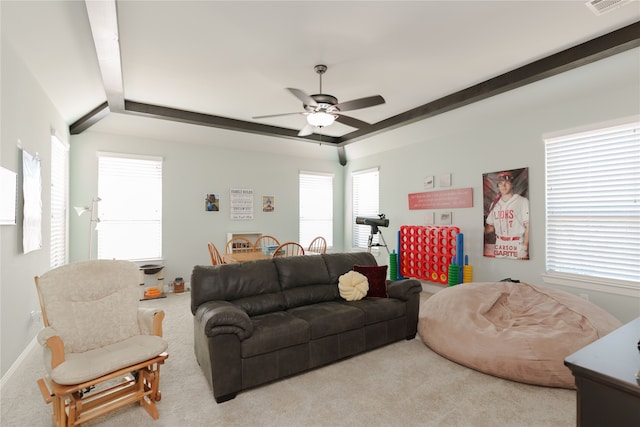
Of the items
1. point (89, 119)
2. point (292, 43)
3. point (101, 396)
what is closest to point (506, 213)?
point (292, 43)

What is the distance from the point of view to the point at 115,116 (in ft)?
15.7

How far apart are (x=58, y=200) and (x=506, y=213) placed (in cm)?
621

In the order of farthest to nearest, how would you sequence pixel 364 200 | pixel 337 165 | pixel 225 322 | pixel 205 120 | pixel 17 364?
pixel 337 165, pixel 364 200, pixel 205 120, pixel 17 364, pixel 225 322

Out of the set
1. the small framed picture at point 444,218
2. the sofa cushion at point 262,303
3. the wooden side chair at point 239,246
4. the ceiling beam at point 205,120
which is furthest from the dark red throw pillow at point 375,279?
the ceiling beam at point 205,120

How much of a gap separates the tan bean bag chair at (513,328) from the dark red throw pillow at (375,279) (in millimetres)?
515

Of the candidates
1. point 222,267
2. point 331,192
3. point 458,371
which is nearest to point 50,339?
point 222,267

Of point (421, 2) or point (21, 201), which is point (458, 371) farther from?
point (21, 201)

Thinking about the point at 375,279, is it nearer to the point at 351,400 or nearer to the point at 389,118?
the point at 351,400

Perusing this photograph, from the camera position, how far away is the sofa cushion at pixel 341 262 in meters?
3.63

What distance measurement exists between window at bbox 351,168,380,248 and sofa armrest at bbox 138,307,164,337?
16.3ft

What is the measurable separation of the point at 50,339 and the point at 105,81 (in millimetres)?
2796

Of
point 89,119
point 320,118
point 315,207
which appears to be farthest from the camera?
point 315,207

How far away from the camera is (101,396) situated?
7.02 ft

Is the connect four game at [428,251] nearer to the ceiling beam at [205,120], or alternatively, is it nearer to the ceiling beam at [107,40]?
the ceiling beam at [205,120]
